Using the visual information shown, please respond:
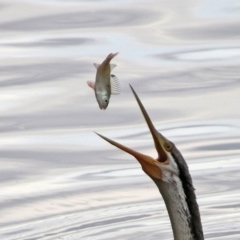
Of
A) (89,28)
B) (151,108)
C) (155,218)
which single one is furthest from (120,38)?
(155,218)

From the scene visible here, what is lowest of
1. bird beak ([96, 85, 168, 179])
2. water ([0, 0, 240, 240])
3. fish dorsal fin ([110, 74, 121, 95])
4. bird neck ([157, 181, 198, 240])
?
water ([0, 0, 240, 240])

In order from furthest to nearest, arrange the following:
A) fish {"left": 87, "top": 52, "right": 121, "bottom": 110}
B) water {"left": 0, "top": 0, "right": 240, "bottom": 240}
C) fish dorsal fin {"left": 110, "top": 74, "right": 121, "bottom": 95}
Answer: water {"left": 0, "top": 0, "right": 240, "bottom": 240} < fish dorsal fin {"left": 110, "top": 74, "right": 121, "bottom": 95} < fish {"left": 87, "top": 52, "right": 121, "bottom": 110}

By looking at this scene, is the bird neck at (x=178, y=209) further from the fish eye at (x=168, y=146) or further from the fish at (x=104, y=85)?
the fish at (x=104, y=85)

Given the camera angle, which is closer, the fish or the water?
the fish

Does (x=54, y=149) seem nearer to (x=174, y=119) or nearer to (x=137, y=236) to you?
(x=174, y=119)

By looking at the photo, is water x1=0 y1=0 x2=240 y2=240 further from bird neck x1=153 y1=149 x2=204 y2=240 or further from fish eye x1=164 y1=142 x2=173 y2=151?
fish eye x1=164 y1=142 x2=173 y2=151

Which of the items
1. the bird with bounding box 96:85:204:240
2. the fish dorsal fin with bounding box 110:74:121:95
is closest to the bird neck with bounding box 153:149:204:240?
the bird with bounding box 96:85:204:240

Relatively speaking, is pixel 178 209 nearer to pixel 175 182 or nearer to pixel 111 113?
pixel 175 182

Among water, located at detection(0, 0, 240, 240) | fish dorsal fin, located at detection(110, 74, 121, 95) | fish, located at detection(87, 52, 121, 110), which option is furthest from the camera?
water, located at detection(0, 0, 240, 240)

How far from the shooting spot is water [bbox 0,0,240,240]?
898cm

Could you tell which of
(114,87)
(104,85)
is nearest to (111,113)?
(114,87)

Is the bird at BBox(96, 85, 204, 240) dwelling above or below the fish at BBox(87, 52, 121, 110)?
below

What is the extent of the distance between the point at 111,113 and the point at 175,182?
4.34 meters

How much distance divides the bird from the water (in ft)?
5.29
